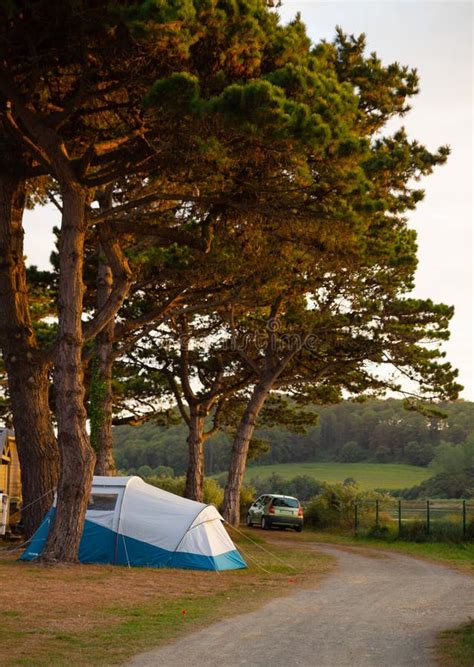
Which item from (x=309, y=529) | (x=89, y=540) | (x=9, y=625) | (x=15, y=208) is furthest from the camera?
(x=309, y=529)

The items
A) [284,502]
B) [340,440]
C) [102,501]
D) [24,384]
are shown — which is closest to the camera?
[102,501]

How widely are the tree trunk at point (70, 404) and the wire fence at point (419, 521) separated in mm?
14923

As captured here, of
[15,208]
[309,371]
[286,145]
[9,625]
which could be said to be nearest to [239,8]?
[286,145]

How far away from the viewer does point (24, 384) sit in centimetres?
1833

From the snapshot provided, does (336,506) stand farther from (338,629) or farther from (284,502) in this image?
(338,629)

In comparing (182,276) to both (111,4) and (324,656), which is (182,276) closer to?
(111,4)

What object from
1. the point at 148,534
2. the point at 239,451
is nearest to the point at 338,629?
A: the point at 148,534

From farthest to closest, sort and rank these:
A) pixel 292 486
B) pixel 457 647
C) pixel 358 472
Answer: pixel 358 472, pixel 292 486, pixel 457 647

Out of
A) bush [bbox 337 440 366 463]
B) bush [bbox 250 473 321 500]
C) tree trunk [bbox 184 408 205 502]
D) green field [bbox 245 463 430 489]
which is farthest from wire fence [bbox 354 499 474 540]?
bush [bbox 337 440 366 463]

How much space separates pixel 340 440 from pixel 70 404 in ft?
336

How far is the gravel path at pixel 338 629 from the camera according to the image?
830 cm

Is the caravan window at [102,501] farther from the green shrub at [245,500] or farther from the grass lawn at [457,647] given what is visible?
the green shrub at [245,500]

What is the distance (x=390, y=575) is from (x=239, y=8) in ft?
36.6

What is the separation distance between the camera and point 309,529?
37.8 metres
